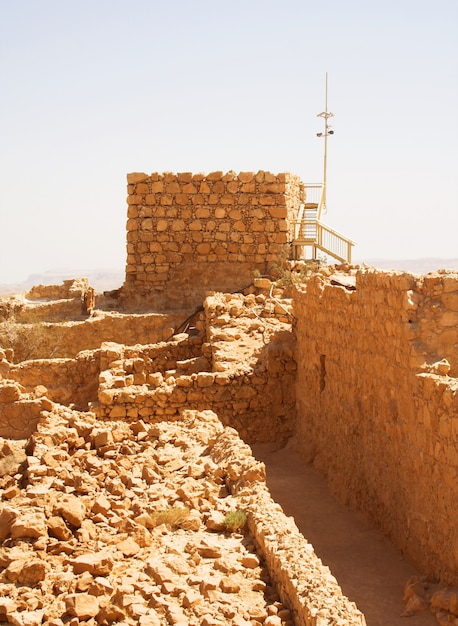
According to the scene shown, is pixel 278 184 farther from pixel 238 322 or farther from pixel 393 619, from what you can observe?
pixel 393 619

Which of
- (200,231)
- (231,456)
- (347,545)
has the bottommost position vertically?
(347,545)

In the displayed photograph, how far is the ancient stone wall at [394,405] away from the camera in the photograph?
6.60 metres

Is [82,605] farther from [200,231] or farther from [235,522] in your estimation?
[200,231]

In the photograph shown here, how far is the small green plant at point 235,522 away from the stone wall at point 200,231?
11.5m

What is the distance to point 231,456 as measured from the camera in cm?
695

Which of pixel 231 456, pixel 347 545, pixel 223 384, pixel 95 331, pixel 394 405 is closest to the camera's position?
pixel 231 456

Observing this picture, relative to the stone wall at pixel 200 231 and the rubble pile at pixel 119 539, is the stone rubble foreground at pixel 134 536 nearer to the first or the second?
the rubble pile at pixel 119 539

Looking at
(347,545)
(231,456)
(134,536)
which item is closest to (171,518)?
(134,536)

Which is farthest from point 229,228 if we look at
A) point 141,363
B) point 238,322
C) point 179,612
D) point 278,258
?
point 179,612

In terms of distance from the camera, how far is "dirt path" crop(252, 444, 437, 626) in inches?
255

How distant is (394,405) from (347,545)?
144cm

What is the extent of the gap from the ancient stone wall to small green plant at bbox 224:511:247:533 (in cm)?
172


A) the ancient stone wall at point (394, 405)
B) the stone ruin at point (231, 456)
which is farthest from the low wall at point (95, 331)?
the ancient stone wall at point (394, 405)

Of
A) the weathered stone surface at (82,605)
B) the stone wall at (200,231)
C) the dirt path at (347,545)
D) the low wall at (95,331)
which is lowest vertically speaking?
the dirt path at (347,545)
